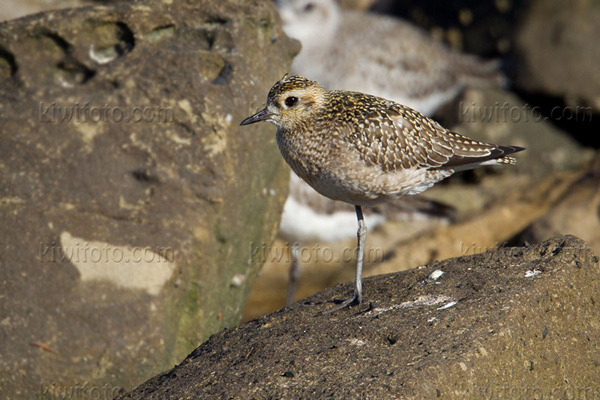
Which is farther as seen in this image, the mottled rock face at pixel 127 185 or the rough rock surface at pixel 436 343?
the mottled rock face at pixel 127 185

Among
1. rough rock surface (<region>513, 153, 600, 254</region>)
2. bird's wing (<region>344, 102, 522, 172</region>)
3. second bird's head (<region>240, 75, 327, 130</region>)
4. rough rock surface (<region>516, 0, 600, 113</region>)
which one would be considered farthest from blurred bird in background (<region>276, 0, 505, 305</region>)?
second bird's head (<region>240, 75, 327, 130</region>)

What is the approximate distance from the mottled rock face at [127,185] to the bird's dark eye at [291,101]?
698 mm

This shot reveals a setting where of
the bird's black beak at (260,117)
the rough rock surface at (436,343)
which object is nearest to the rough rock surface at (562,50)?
the rough rock surface at (436,343)

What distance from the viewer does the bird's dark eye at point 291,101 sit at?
5.31m

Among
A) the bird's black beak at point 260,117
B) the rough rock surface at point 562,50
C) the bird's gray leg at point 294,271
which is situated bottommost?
the bird's gray leg at point 294,271

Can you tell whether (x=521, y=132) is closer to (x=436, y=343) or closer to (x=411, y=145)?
(x=411, y=145)

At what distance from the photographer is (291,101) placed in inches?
209

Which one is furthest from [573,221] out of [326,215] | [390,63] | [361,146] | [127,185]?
[127,185]

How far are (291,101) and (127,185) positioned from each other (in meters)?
1.41

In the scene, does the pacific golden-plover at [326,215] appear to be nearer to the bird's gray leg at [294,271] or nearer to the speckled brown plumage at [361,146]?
the bird's gray leg at [294,271]

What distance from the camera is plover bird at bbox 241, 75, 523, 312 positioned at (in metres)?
5.12

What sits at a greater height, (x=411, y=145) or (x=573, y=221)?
(x=411, y=145)

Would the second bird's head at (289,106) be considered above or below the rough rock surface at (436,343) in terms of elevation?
above

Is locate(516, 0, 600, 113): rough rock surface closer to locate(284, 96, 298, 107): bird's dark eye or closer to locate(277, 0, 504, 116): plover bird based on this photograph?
locate(277, 0, 504, 116): plover bird
